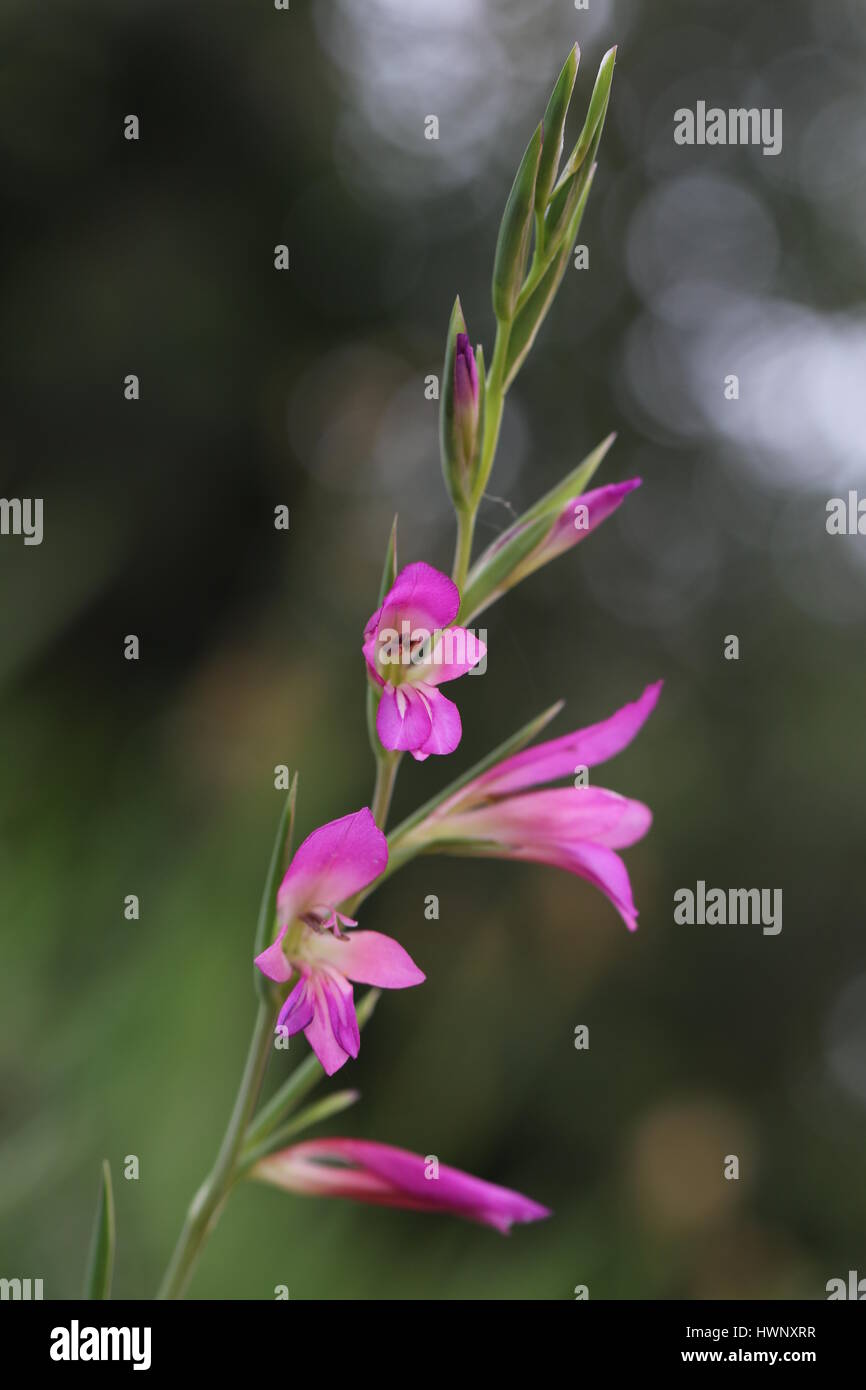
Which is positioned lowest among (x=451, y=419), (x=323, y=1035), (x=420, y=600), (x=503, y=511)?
(x=323, y=1035)

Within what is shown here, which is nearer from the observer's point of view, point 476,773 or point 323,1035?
point 323,1035

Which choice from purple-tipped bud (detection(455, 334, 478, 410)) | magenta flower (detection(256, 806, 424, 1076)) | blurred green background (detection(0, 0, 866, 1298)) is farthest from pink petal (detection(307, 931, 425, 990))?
blurred green background (detection(0, 0, 866, 1298))

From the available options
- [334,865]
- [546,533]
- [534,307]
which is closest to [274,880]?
[334,865]

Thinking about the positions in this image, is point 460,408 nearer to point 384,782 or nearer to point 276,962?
point 384,782

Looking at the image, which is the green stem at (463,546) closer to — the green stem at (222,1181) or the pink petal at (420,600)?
the pink petal at (420,600)

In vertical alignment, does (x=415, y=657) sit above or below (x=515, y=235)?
below

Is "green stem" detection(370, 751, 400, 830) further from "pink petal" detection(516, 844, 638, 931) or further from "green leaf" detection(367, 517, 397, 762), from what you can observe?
"pink petal" detection(516, 844, 638, 931)

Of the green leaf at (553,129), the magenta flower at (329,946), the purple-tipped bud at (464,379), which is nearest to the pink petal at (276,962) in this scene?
the magenta flower at (329,946)
